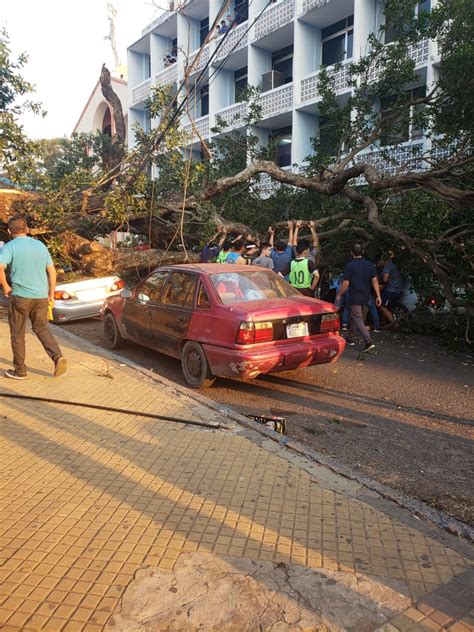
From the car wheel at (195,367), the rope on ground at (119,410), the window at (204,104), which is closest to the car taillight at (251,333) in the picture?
the car wheel at (195,367)

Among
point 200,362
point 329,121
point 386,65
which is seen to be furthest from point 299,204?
point 200,362

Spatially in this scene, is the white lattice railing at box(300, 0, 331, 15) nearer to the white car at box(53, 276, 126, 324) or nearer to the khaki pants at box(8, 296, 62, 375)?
the white car at box(53, 276, 126, 324)

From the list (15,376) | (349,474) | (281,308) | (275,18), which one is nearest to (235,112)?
(275,18)

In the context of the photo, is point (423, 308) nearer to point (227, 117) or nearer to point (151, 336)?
point (151, 336)

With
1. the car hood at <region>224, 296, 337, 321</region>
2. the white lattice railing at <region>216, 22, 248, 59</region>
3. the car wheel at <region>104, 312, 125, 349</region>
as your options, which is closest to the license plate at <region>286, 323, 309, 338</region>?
the car hood at <region>224, 296, 337, 321</region>

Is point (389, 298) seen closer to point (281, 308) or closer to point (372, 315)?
point (372, 315)

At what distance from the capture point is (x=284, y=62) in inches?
→ 874

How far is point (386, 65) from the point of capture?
1251 centimetres

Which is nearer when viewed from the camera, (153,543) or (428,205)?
(153,543)

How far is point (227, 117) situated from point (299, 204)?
38.6ft

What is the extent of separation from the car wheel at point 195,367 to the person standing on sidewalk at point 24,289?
4.83ft

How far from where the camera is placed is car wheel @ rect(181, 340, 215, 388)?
19.6 ft

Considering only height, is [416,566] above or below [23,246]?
below

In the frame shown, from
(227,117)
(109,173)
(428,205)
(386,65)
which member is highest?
(227,117)
